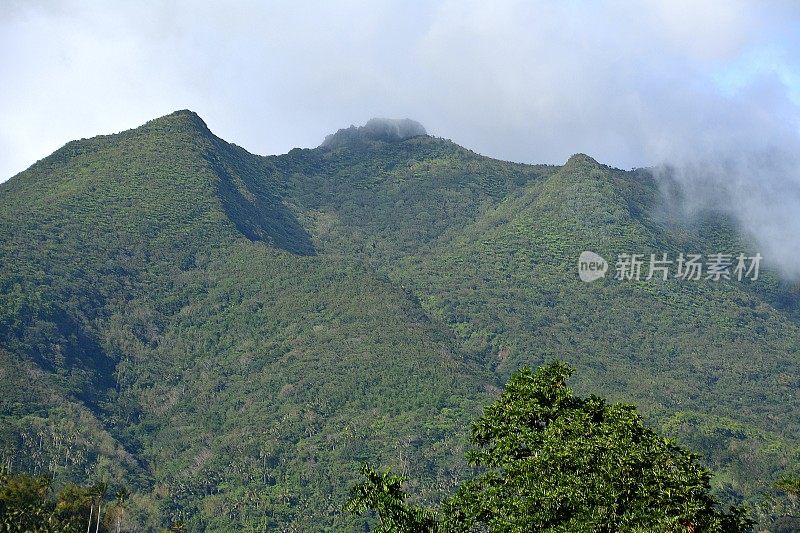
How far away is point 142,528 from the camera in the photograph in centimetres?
15538

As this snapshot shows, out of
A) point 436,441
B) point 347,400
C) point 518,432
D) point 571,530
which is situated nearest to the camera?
point 571,530

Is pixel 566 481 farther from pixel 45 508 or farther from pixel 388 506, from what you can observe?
Result: pixel 45 508

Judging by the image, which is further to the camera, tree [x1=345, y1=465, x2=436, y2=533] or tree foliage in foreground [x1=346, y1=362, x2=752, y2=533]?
tree [x1=345, y1=465, x2=436, y2=533]

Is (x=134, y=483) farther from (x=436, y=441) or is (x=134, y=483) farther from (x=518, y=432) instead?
(x=518, y=432)

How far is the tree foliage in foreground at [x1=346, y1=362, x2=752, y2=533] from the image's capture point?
3303 cm

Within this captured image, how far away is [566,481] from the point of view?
33719mm

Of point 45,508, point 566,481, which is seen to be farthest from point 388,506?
point 45,508

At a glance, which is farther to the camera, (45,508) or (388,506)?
(45,508)

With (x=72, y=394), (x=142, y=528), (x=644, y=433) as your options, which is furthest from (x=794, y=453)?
(x=644, y=433)

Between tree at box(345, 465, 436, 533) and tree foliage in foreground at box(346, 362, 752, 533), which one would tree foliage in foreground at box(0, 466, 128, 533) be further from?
tree foliage in foreground at box(346, 362, 752, 533)

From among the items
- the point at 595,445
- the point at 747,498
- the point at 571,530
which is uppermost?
the point at 595,445

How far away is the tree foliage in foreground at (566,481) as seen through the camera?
33.0m

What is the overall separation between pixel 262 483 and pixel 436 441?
33.0m

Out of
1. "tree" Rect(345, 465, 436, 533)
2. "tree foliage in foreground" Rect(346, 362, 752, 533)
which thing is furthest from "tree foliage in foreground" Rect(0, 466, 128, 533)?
"tree foliage in foreground" Rect(346, 362, 752, 533)
